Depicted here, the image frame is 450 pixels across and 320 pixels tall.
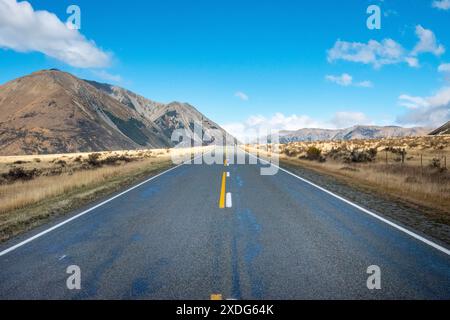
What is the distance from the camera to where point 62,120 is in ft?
267

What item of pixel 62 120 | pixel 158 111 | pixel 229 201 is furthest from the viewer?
pixel 158 111

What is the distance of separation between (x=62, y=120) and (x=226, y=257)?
88.9 meters

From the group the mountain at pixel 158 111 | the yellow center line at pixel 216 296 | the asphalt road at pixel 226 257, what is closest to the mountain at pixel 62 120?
the mountain at pixel 158 111

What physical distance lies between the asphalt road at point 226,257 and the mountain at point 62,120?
7372 cm

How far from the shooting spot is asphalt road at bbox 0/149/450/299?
3.74 metres

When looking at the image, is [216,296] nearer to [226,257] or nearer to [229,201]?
[226,257]

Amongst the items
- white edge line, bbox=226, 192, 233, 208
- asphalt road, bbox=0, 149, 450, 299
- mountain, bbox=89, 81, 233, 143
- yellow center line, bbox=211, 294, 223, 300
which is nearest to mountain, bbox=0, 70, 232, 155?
mountain, bbox=89, 81, 233, 143

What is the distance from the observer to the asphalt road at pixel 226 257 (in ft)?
12.3

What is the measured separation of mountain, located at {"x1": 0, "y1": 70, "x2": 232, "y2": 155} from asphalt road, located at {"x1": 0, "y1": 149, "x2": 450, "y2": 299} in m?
73.7

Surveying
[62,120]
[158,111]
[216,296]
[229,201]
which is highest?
[158,111]

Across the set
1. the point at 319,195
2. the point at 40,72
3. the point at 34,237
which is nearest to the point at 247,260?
the point at 34,237

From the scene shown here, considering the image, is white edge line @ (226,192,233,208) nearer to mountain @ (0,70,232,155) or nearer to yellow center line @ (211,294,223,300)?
yellow center line @ (211,294,223,300)

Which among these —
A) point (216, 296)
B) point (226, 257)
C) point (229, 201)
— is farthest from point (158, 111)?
point (216, 296)

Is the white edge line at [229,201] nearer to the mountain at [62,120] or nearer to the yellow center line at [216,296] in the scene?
the yellow center line at [216,296]
